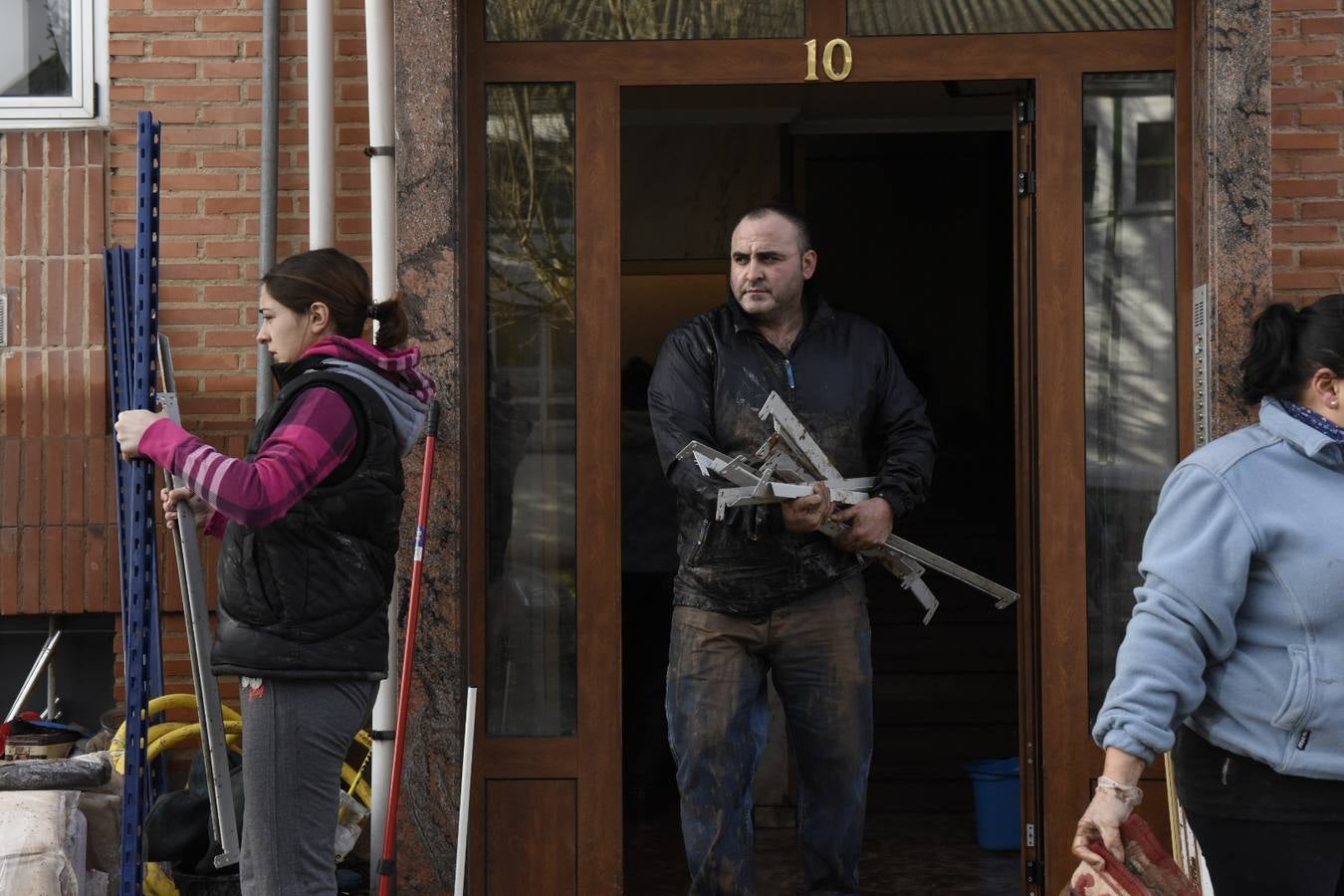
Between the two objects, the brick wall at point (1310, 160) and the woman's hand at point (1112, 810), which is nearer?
the woman's hand at point (1112, 810)

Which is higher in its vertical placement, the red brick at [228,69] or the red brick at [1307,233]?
the red brick at [228,69]

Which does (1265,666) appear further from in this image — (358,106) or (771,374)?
(358,106)

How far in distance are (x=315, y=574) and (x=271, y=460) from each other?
1.04 feet

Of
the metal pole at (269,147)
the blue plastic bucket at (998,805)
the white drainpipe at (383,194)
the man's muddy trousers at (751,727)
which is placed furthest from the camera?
the blue plastic bucket at (998,805)

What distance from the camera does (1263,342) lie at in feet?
11.0

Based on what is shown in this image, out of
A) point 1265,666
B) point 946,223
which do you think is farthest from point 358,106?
point 946,223

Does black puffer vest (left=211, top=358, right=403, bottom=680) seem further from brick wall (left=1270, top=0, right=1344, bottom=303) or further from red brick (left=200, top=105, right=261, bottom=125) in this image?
brick wall (left=1270, top=0, right=1344, bottom=303)

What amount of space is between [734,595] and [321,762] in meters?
1.31

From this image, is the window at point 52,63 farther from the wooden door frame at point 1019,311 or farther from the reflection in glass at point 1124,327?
the reflection in glass at point 1124,327

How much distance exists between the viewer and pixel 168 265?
5574 millimetres

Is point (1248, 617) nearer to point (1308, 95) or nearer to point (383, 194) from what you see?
point (1308, 95)

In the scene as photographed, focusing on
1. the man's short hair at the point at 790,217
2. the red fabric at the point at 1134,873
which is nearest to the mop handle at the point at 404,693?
the man's short hair at the point at 790,217

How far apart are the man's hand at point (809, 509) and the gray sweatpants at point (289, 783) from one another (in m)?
1.26

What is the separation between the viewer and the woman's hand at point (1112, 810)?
3.05 metres
